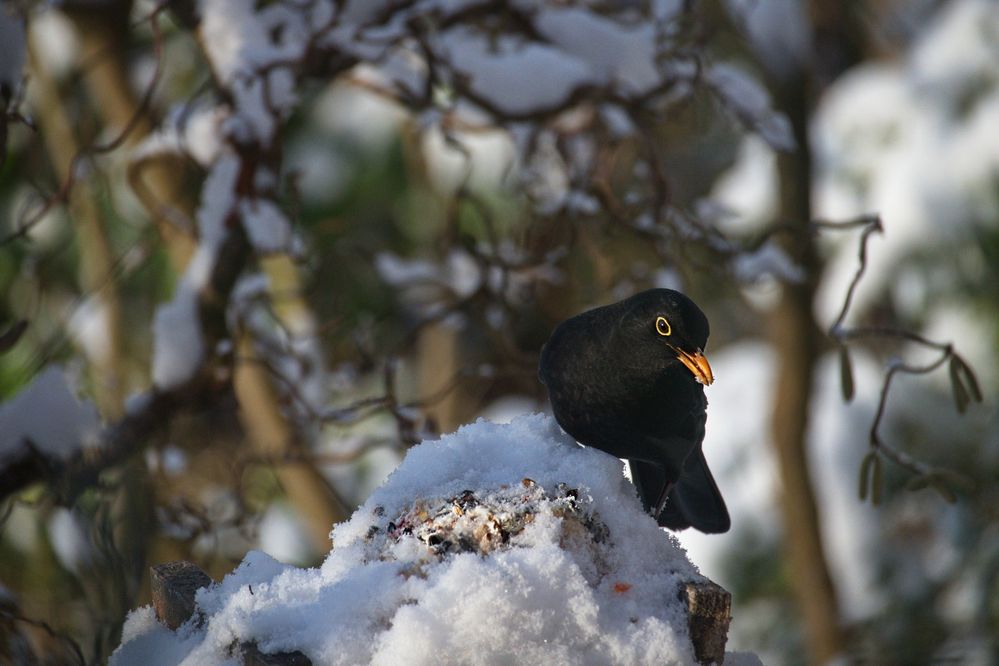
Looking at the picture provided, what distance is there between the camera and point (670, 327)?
5.76 feet

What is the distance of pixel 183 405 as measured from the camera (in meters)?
2.48

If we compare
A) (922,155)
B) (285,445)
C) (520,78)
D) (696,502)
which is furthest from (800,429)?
(696,502)

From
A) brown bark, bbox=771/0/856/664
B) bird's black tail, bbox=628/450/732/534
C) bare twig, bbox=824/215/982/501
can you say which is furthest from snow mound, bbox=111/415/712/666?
brown bark, bbox=771/0/856/664

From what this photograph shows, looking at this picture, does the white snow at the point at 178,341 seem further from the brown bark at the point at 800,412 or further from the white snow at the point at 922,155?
the white snow at the point at 922,155

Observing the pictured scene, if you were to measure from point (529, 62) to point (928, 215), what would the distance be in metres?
2.33

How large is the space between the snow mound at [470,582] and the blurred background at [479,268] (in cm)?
56

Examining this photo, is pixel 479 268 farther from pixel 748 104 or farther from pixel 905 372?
pixel 905 372

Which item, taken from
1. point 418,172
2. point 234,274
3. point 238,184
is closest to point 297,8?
point 238,184

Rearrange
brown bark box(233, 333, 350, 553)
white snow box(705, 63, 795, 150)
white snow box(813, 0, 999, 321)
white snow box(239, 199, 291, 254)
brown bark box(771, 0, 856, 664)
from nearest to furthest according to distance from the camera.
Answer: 1. white snow box(239, 199, 291, 254)
2. white snow box(705, 63, 795, 150)
3. brown bark box(233, 333, 350, 553)
4. white snow box(813, 0, 999, 321)
5. brown bark box(771, 0, 856, 664)

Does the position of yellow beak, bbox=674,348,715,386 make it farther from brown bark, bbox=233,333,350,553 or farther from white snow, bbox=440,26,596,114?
brown bark, bbox=233,333,350,553

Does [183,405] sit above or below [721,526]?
above

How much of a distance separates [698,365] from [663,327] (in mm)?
90

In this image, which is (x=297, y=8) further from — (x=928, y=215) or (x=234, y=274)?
(x=928, y=215)

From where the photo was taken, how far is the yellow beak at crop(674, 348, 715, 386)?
5.57ft
